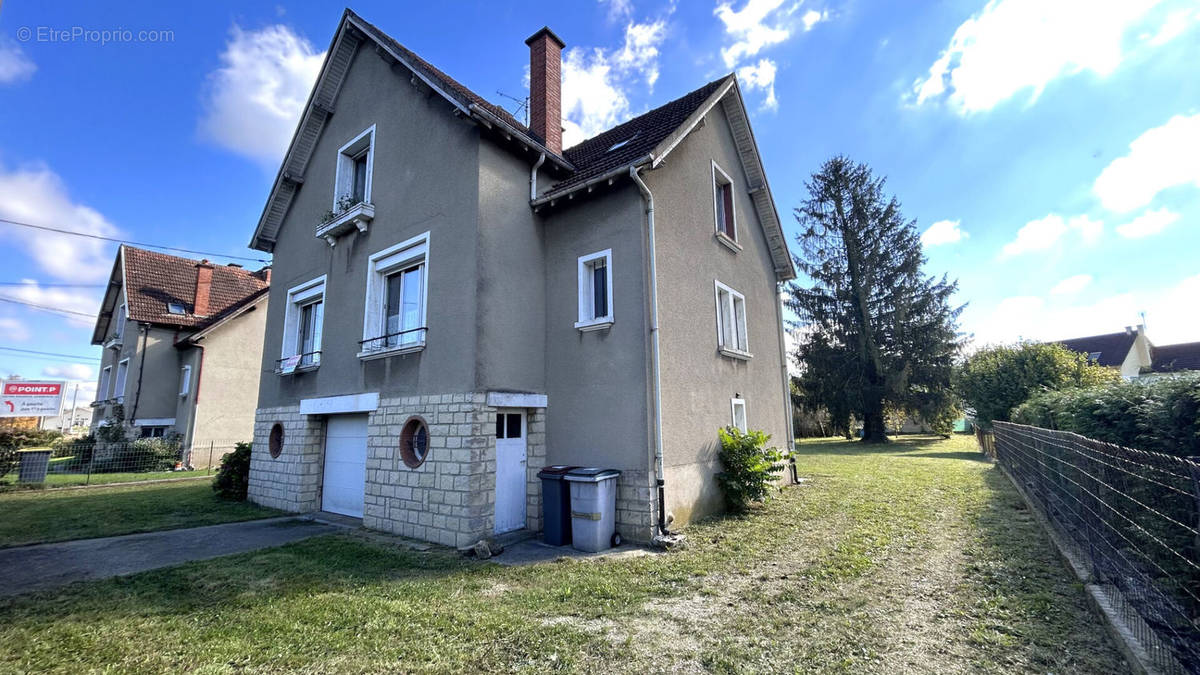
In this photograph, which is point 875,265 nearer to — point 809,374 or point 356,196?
point 809,374

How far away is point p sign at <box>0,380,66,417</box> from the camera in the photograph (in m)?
24.8

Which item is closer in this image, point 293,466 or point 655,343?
point 655,343

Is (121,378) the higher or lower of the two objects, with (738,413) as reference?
higher

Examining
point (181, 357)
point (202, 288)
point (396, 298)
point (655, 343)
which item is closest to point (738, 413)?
point (655, 343)

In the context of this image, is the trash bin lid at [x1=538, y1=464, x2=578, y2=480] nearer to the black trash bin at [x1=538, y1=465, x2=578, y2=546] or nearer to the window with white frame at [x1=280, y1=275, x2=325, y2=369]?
the black trash bin at [x1=538, y1=465, x2=578, y2=546]

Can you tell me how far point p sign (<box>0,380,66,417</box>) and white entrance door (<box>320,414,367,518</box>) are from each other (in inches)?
1029

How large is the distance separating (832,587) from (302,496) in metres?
10.1

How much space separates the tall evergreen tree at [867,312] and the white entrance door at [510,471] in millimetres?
22799

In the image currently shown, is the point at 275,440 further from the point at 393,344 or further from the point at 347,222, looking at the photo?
the point at 347,222

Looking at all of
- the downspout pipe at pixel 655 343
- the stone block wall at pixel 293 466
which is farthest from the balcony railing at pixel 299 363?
the downspout pipe at pixel 655 343

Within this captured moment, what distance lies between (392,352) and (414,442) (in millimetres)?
1677

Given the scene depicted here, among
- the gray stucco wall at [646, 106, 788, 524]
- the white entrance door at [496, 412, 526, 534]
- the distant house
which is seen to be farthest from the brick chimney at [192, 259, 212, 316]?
the distant house

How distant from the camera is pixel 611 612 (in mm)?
4824

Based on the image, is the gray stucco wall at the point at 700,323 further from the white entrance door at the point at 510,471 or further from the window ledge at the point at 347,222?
the window ledge at the point at 347,222
